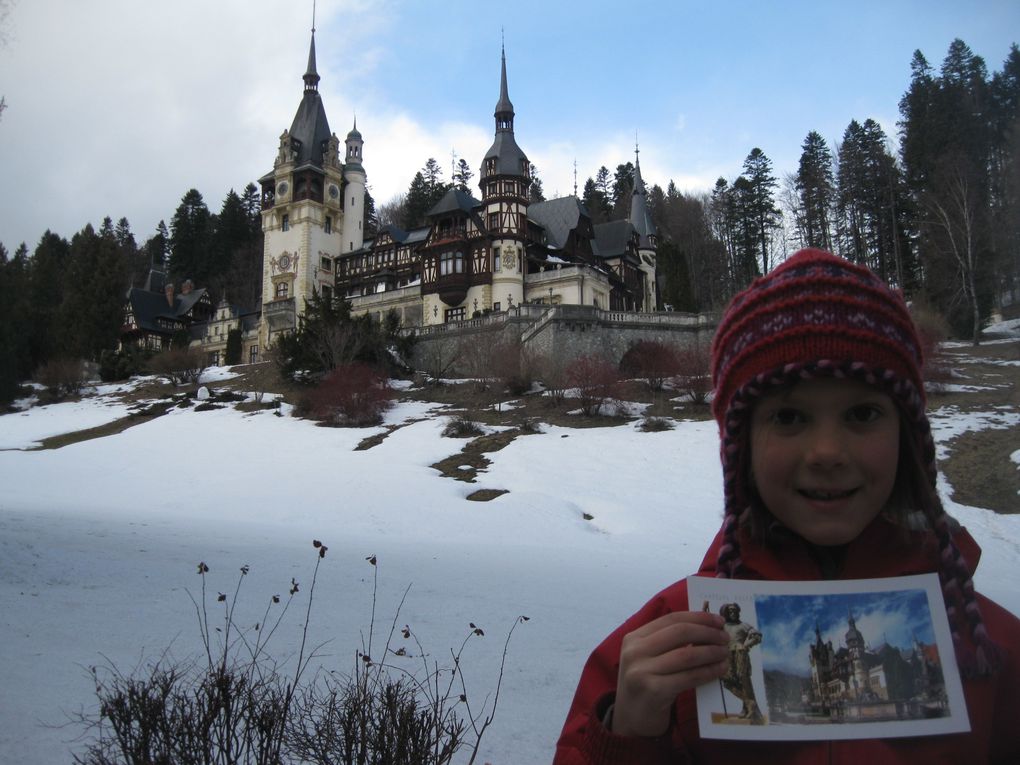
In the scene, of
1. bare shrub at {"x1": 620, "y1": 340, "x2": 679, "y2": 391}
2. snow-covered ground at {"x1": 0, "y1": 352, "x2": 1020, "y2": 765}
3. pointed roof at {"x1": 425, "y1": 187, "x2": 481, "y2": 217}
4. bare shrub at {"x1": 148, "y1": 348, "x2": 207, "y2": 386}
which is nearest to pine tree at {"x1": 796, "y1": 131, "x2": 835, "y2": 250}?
bare shrub at {"x1": 620, "y1": 340, "x2": 679, "y2": 391}

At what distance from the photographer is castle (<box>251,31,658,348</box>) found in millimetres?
47938

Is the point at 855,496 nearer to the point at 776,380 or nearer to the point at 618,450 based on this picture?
the point at 776,380

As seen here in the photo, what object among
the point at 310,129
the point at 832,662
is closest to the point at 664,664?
the point at 832,662

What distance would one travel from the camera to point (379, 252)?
59.7 metres

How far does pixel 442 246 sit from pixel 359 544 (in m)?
38.3

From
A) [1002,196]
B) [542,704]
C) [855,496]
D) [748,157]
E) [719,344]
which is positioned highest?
[748,157]

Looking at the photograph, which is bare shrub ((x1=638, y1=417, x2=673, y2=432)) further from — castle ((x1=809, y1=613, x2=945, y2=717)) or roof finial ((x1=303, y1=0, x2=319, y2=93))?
roof finial ((x1=303, y1=0, x2=319, y2=93))

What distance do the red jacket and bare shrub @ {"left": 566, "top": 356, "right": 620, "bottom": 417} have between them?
2671 cm

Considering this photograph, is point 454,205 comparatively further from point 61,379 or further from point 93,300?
point 93,300

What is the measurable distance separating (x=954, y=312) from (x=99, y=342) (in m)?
62.8

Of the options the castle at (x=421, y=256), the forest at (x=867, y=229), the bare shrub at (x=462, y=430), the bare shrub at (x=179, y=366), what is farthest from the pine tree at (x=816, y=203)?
the bare shrub at (x=179, y=366)

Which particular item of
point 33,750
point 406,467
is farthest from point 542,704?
point 406,467

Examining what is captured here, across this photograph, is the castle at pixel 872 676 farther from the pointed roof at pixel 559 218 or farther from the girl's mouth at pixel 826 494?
the pointed roof at pixel 559 218

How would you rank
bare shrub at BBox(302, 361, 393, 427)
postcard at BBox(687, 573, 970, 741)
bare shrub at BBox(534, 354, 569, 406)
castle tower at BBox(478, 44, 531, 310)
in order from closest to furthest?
postcard at BBox(687, 573, 970, 741), bare shrub at BBox(302, 361, 393, 427), bare shrub at BBox(534, 354, 569, 406), castle tower at BBox(478, 44, 531, 310)
